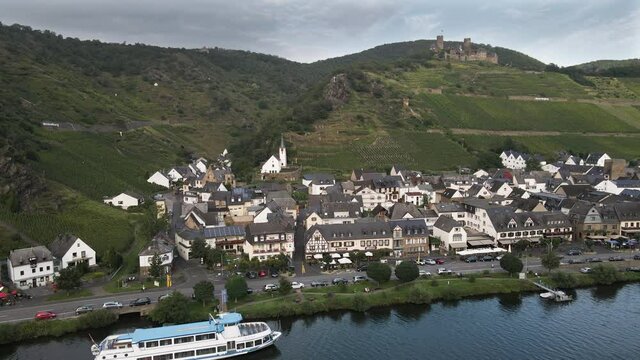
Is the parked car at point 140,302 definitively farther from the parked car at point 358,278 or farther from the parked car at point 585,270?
the parked car at point 585,270

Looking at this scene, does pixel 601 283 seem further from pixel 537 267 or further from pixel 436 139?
pixel 436 139

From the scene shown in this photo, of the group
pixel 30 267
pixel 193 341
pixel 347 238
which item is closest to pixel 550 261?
pixel 347 238

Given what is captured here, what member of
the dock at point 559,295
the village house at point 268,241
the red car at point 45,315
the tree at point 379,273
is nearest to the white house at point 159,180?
the village house at point 268,241

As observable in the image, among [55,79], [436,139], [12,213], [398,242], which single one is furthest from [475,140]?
[55,79]

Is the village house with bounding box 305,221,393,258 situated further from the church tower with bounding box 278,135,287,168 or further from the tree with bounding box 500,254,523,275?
the church tower with bounding box 278,135,287,168

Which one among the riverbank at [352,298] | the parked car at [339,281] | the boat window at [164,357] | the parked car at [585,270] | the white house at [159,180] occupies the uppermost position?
the white house at [159,180]

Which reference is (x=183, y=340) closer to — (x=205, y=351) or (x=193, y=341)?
(x=193, y=341)

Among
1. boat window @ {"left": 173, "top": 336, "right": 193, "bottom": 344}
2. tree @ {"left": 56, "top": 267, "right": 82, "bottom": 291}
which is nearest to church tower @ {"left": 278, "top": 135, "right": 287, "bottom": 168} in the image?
tree @ {"left": 56, "top": 267, "right": 82, "bottom": 291}
